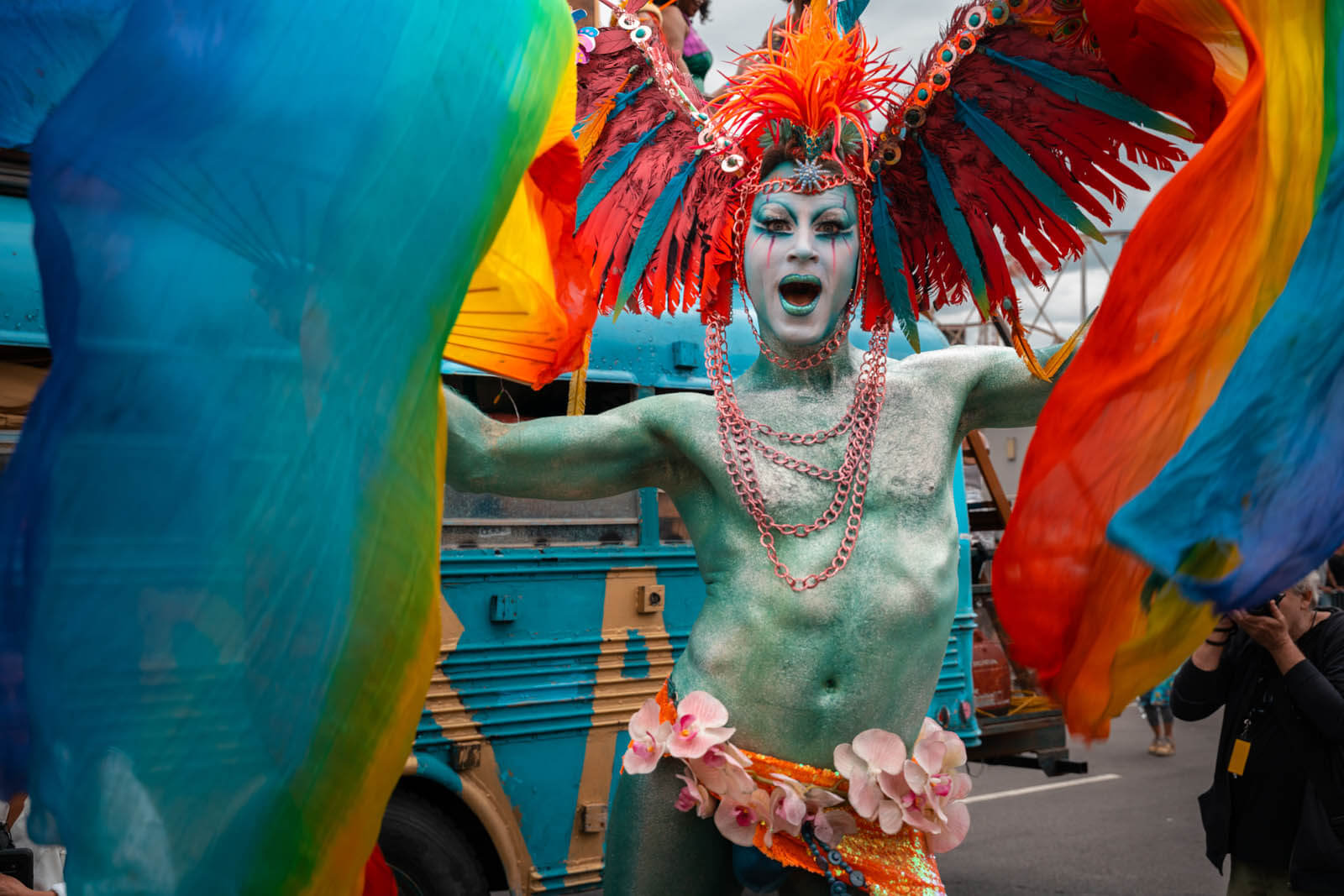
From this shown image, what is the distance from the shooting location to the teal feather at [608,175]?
244 cm

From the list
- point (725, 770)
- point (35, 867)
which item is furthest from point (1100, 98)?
point (35, 867)

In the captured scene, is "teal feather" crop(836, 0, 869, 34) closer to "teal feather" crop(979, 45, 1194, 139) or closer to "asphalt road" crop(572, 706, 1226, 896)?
"teal feather" crop(979, 45, 1194, 139)

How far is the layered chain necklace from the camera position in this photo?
7.16 feet

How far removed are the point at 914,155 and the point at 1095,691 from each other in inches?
41.4

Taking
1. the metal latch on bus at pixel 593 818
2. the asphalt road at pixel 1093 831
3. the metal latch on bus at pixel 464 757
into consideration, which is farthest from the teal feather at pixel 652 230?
the asphalt road at pixel 1093 831

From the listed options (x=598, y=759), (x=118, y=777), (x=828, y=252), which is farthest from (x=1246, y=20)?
(x=598, y=759)

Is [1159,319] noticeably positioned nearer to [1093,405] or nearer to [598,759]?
[1093,405]

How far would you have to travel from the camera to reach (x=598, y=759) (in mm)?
4500

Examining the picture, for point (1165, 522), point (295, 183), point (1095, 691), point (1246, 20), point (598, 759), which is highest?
point (1246, 20)

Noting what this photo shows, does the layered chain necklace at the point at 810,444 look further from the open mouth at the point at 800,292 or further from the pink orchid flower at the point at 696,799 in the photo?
the pink orchid flower at the point at 696,799

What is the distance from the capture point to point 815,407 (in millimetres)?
2289

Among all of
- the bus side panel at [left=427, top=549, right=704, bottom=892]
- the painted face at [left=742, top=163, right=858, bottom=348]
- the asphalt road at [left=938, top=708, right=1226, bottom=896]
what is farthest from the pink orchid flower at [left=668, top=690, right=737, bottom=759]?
the asphalt road at [left=938, top=708, right=1226, bottom=896]

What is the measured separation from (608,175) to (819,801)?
46.5 inches

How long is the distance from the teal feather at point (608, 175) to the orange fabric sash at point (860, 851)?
1.03 meters
